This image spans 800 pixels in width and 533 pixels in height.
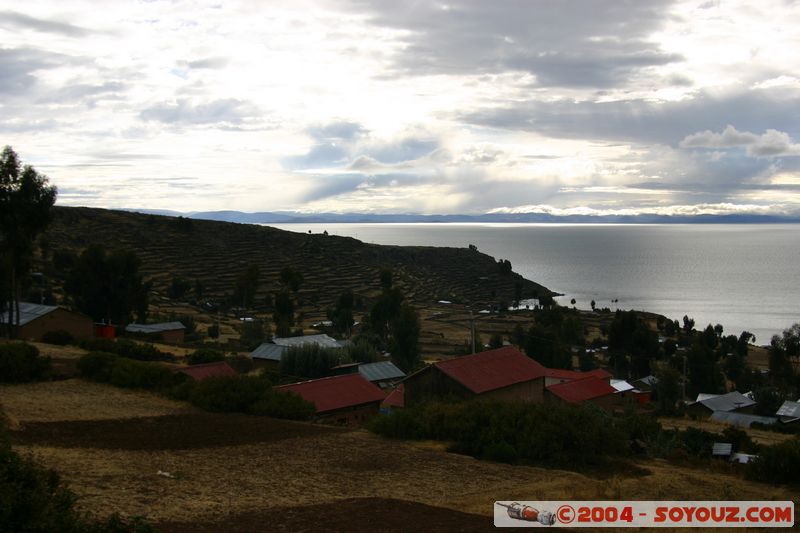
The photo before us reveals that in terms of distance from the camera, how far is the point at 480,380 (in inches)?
1096

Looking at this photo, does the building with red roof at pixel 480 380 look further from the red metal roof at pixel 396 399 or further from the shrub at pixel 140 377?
the shrub at pixel 140 377

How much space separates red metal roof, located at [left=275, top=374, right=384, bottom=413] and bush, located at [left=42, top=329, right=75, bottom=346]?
15.2 meters

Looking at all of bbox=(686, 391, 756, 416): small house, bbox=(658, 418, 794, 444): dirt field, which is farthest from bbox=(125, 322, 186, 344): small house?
bbox=(686, 391, 756, 416): small house

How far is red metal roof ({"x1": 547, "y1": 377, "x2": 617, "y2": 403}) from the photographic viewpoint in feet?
119

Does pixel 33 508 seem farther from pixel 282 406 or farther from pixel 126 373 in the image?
pixel 126 373

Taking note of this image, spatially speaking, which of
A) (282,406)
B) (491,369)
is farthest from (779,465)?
(282,406)

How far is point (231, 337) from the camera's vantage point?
61094 millimetres

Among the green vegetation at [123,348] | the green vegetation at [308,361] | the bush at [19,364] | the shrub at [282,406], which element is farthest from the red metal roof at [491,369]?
the green vegetation at [123,348]

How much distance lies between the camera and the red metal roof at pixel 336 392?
92.5 ft

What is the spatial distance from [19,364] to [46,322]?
18.0 m

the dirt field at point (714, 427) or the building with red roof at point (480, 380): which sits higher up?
the building with red roof at point (480, 380)

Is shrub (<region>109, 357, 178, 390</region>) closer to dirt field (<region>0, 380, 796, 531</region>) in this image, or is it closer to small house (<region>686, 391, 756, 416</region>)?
dirt field (<region>0, 380, 796, 531</region>)

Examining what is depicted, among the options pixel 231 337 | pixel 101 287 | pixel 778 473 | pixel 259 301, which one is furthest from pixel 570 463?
pixel 259 301

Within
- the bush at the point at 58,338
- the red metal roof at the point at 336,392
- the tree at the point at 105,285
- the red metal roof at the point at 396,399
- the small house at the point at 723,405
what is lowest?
the small house at the point at 723,405
